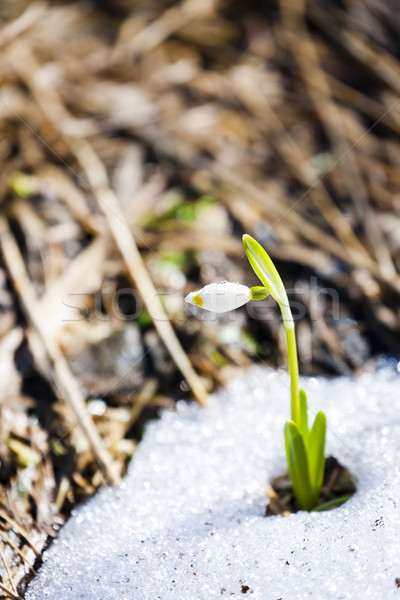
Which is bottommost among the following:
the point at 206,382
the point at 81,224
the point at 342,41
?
the point at 206,382

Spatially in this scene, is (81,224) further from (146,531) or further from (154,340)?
(146,531)

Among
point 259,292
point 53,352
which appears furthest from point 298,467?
point 53,352

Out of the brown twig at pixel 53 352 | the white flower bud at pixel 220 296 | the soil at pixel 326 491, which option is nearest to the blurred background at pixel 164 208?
the brown twig at pixel 53 352

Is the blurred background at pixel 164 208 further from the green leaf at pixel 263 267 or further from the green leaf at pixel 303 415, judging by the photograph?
the green leaf at pixel 263 267

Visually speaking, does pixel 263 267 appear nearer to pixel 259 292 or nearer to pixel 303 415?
pixel 259 292

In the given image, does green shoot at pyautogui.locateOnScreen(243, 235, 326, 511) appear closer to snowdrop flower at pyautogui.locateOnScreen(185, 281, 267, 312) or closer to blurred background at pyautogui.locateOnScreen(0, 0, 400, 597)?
snowdrop flower at pyautogui.locateOnScreen(185, 281, 267, 312)

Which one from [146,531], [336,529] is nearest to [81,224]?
[146,531]
